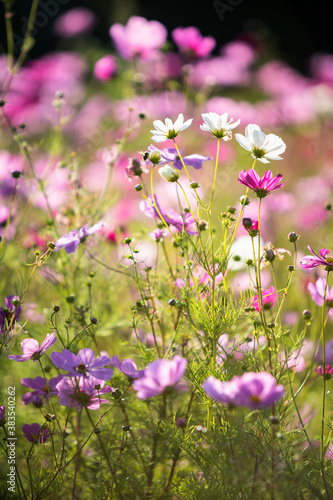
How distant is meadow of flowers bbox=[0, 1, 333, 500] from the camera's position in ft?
1.84

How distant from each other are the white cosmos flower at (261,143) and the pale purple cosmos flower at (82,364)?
0.33 meters

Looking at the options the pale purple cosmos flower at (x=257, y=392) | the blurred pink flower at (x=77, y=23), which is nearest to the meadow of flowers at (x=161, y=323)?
the pale purple cosmos flower at (x=257, y=392)

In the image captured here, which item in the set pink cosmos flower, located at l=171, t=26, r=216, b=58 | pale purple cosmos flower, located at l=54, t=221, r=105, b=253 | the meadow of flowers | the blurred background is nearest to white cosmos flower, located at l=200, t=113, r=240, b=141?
the meadow of flowers

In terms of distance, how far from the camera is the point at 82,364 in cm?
57

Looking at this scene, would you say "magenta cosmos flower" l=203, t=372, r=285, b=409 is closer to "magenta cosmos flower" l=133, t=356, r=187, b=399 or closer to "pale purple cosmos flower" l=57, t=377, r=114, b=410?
"magenta cosmos flower" l=133, t=356, r=187, b=399

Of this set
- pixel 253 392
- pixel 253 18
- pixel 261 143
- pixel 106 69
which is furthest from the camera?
pixel 253 18

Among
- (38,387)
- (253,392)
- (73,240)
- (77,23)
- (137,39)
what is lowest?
Result: (38,387)

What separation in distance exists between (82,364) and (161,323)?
231mm

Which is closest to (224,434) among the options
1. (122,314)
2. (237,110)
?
(122,314)

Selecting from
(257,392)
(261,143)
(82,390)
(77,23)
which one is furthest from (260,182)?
(77,23)

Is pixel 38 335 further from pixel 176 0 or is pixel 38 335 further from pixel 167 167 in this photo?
pixel 176 0

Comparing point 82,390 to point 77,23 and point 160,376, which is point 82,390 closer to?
point 160,376

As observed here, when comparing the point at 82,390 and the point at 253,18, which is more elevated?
the point at 253,18

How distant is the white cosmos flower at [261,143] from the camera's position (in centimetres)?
54
